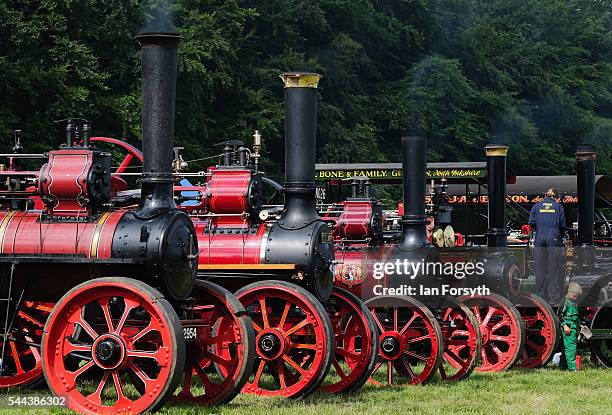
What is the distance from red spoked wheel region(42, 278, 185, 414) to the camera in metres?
5.99

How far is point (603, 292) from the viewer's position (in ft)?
34.1

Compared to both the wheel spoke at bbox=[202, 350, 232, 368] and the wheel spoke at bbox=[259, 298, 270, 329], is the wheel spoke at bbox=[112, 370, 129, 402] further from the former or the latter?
the wheel spoke at bbox=[259, 298, 270, 329]

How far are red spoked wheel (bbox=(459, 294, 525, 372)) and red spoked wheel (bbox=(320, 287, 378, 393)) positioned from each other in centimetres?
213

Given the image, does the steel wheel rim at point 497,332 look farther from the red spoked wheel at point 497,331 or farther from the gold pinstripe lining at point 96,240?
the gold pinstripe lining at point 96,240

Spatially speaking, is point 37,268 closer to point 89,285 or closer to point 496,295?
point 89,285

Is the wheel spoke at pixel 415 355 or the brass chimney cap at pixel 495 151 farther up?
the brass chimney cap at pixel 495 151

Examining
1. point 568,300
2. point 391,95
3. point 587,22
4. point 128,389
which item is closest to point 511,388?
point 568,300

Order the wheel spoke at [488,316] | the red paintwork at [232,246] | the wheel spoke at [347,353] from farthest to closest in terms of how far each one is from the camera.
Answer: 1. the wheel spoke at [488,316]
2. the red paintwork at [232,246]
3. the wheel spoke at [347,353]

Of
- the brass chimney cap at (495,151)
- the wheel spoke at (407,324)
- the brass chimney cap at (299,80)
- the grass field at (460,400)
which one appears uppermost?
the brass chimney cap at (299,80)

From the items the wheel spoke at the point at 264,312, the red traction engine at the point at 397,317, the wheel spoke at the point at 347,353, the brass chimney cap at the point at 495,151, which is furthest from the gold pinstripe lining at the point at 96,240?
the brass chimney cap at the point at 495,151

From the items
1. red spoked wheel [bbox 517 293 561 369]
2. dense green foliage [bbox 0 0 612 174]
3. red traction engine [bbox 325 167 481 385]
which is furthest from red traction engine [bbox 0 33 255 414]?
dense green foliage [bbox 0 0 612 174]

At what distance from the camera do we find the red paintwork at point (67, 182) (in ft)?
22.4

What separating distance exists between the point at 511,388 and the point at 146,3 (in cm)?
1146

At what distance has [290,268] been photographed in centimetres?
767
